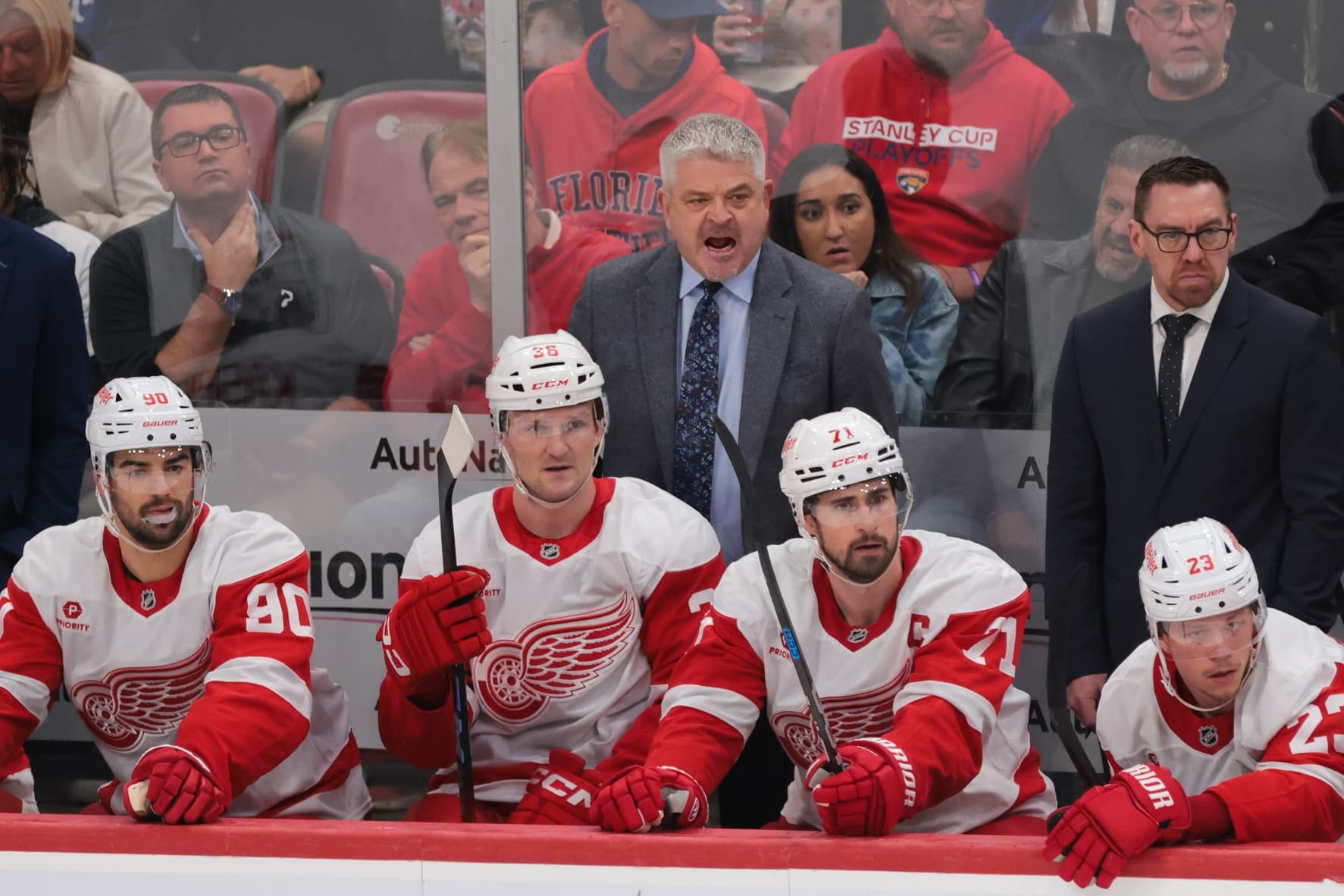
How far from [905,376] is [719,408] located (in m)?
0.76

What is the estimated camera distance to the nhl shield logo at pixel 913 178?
12.8 ft

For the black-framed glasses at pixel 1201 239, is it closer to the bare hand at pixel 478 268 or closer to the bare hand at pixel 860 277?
the bare hand at pixel 860 277

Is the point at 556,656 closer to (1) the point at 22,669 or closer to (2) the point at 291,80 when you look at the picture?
(1) the point at 22,669

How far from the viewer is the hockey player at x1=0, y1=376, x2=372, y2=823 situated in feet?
9.09

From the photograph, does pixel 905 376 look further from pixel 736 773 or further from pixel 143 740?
pixel 143 740

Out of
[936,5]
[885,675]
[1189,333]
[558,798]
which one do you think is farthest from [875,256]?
[558,798]

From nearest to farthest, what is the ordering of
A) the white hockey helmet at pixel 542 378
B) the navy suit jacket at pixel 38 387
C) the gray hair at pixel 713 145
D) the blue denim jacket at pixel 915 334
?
the white hockey helmet at pixel 542 378
the gray hair at pixel 713 145
the navy suit jacket at pixel 38 387
the blue denim jacket at pixel 915 334

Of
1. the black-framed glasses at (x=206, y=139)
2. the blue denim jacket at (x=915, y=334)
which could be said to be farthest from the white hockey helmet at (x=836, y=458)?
the black-framed glasses at (x=206, y=139)

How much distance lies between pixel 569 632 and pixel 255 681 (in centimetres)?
59

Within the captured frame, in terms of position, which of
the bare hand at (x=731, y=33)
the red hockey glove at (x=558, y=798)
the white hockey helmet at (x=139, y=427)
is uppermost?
the bare hand at (x=731, y=33)

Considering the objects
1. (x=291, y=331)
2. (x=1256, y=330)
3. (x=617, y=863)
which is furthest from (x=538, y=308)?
(x=617, y=863)

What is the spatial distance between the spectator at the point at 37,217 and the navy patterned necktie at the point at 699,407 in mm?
1817

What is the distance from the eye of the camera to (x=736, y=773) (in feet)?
10.5

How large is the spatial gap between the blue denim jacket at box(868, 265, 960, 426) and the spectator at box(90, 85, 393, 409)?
1.28 m
